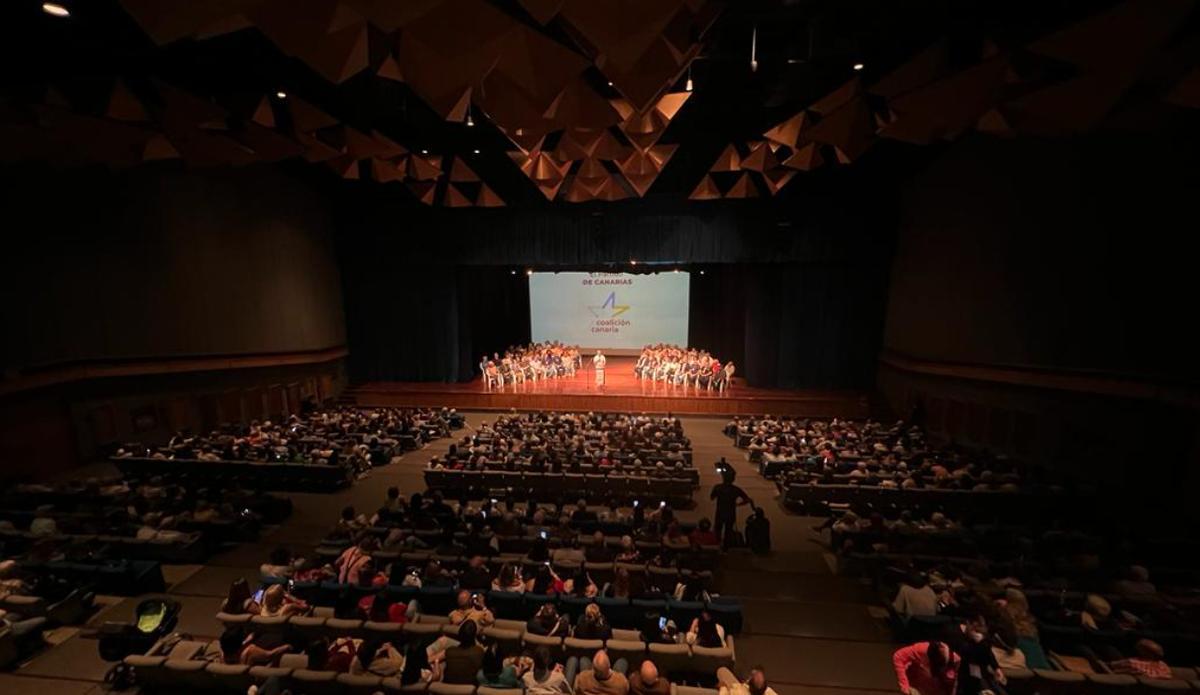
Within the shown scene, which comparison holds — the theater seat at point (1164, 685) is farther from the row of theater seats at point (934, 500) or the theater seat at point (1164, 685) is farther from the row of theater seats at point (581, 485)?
the row of theater seats at point (581, 485)

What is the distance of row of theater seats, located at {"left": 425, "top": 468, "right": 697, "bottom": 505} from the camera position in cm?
990

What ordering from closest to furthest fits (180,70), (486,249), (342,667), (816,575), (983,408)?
(342,667)
(816,575)
(180,70)
(983,408)
(486,249)

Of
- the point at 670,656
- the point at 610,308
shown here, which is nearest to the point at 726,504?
the point at 670,656

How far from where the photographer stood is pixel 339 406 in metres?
18.3

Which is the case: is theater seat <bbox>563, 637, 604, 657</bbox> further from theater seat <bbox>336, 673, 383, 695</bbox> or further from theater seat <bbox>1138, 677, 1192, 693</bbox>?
theater seat <bbox>1138, 677, 1192, 693</bbox>

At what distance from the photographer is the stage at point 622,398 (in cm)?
1783

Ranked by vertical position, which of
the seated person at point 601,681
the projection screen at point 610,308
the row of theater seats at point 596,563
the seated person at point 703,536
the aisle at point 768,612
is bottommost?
the aisle at point 768,612

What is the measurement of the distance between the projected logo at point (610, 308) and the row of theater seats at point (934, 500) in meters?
14.2

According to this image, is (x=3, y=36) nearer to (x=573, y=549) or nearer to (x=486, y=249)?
(x=573, y=549)

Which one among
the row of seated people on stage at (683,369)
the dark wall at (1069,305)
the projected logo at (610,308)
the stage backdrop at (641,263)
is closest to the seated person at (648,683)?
the dark wall at (1069,305)

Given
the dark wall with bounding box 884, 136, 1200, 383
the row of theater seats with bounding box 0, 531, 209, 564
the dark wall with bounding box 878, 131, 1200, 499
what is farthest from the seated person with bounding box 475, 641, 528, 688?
the dark wall with bounding box 884, 136, 1200, 383

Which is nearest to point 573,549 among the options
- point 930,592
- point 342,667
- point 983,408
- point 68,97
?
point 342,667

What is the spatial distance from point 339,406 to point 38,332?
8034mm

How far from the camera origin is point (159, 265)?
44.0ft
